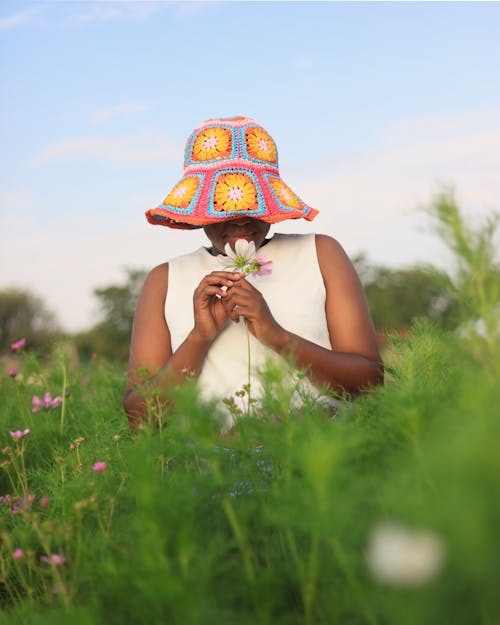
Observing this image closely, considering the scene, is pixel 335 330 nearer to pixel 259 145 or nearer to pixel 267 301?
pixel 267 301

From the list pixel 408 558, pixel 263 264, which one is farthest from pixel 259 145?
pixel 408 558

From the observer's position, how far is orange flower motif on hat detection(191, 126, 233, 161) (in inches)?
133

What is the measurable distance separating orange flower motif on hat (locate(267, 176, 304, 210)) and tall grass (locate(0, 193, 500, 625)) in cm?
120

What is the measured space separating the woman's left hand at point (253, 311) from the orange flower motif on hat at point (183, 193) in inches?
25.4

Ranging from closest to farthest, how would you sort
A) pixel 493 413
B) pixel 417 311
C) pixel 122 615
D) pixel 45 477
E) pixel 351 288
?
pixel 493 413, pixel 122 615, pixel 45 477, pixel 351 288, pixel 417 311

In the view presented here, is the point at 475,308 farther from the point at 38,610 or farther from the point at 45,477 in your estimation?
the point at 45,477

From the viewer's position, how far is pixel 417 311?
3453cm

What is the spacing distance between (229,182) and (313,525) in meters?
2.21

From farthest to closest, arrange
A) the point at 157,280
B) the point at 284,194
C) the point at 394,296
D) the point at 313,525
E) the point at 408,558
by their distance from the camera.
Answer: the point at 394,296 → the point at 157,280 → the point at 284,194 → the point at 313,525 → the point at 408,558

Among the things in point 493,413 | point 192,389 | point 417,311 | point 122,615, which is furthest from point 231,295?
point 417,311

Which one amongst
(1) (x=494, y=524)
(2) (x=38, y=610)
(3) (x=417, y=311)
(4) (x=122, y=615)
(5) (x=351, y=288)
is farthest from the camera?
(3) (x=417, y=311)

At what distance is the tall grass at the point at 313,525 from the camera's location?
0.97 meters

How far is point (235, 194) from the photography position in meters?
3.20

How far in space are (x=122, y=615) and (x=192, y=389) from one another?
1.41 ft
